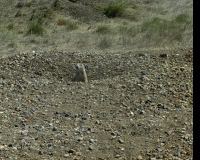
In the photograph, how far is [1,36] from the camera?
10.4 metres

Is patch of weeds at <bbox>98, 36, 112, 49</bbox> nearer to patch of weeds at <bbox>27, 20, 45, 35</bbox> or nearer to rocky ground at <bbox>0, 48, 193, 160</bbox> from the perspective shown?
rocky ground at <bbox>0, 48, 193, 160</bbox>

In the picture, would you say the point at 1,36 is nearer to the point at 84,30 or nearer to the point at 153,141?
the point at 84,30

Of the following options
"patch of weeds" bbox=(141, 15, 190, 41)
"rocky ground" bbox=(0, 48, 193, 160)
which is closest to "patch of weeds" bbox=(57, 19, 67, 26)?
"patch of weeds" bbox=(141, 15, 190, 41)

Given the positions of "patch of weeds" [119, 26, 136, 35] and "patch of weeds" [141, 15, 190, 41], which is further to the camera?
"patch of weeds" [119, 26, 136, 35]

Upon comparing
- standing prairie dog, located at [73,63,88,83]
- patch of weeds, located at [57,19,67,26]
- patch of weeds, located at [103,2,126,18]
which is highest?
standing prairie dog, located at [73,63,88,83]

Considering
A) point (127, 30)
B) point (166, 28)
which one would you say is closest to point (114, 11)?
point (127, 30)

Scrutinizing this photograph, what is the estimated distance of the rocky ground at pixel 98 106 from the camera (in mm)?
4809

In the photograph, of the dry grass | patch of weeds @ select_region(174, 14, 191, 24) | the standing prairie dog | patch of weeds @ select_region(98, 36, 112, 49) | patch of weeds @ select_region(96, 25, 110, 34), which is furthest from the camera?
patch of weeds @ select_region(174, 14, 191, 24)

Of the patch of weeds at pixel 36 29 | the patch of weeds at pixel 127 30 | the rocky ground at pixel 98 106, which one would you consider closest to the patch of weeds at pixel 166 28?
the patch of weeds at pixel 127 30

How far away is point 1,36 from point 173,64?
16.9ft

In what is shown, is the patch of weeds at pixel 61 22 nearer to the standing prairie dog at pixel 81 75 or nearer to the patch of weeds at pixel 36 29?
the patch of weeds at pixel 36 29

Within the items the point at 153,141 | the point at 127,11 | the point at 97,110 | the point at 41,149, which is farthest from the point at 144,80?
the point at 127,11

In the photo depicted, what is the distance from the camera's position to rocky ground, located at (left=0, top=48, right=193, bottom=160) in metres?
4.81

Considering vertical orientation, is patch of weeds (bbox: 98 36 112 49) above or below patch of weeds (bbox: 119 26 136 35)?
above
